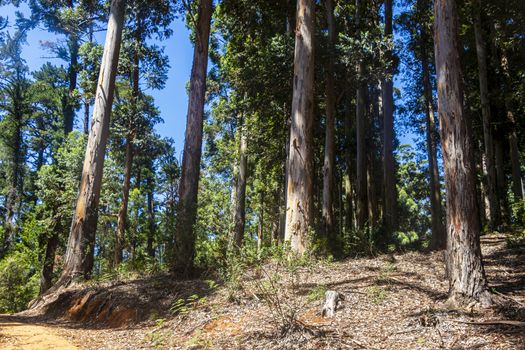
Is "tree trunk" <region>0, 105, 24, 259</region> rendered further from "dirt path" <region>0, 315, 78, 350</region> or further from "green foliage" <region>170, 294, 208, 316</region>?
"green foliage" <region>170, 294, 208, 316</region>

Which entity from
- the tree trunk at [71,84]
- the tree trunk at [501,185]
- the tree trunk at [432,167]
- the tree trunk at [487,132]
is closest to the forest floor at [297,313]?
the tree trunk at [487,132]

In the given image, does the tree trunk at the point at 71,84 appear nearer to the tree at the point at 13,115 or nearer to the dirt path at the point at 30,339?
the tree at the point at 13,115

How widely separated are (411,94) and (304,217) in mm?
15565

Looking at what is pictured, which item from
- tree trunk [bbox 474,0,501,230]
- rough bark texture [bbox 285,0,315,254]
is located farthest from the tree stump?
tree trunk [bbox 474,0,501,230]

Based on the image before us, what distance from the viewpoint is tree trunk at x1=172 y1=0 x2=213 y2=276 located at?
28.7 feet

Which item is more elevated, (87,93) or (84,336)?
(87,93)

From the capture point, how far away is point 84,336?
6.29 meters

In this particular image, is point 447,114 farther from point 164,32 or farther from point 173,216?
point 164,32

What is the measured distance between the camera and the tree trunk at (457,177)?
14.6 feet

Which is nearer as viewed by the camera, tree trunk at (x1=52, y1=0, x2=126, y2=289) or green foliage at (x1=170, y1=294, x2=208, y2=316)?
green foliage at (x1=170, y1=294, x2=208, y2=316)

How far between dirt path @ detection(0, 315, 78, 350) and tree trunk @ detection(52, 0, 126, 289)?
327 centimetres

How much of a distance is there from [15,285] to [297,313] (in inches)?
752

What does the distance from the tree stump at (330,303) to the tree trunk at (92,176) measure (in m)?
7.02

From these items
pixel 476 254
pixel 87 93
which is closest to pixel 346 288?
pixel 476 254
